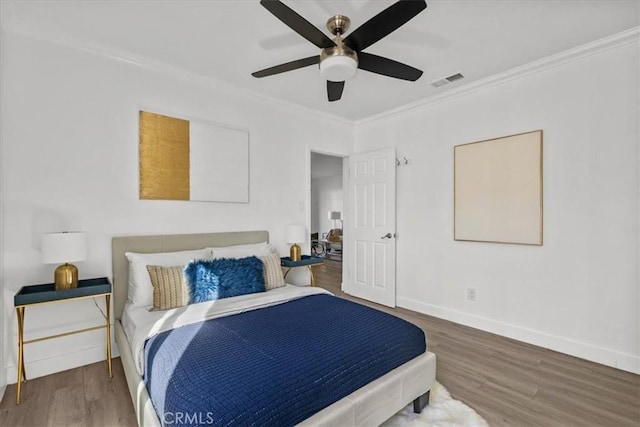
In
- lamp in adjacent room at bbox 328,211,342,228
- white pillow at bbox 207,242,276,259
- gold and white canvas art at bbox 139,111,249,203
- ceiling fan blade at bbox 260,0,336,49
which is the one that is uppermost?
ceiling fan blade at bbox 260,0,336,49

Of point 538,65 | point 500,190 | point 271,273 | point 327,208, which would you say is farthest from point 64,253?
point 327,208

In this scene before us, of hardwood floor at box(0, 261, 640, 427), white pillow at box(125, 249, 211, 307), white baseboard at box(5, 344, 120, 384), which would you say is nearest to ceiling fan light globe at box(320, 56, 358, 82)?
white pillow at box(125, 249, 211, 307)

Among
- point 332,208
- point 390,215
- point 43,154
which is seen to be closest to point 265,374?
point 43,154

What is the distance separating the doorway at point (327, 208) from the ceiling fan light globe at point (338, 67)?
5.81m

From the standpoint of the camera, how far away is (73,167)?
259cm

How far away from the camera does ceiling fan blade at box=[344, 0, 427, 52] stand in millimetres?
1562

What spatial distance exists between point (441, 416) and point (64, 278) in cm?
278

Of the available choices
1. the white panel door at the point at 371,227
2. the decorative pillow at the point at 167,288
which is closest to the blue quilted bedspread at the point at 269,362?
the decorative pillow at the point at 167,288

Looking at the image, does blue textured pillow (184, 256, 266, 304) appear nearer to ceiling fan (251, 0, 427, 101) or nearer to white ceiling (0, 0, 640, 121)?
ceiling fan (251, 0, 427, 101)

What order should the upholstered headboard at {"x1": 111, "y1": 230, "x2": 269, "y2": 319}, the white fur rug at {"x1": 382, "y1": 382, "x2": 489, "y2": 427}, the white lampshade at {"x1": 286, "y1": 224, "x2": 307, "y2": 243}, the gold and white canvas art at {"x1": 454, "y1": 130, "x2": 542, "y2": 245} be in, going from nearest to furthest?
the white fur rug at {"x1": 382, "y1": 382, "x2": 489, "y2": 427}, the upholstered headboard at {"x1": 111, "y1": 230, "x2": 269, "y2": 319}, the gold and white canvas art at {"x1": 454, "y1": 130, "x2": 542, "y2": 245}, the white lampshade at {"x1": 286, "y1": 224, "x2": 307, "y2": 243}

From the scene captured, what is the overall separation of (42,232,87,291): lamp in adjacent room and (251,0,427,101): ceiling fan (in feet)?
5.96

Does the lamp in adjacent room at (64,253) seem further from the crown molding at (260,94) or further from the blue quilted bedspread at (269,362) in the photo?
the crown molding at (260,94)

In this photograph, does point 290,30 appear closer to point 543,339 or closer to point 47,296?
point 47,296

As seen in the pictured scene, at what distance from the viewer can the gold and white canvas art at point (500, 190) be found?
9.96 feet
